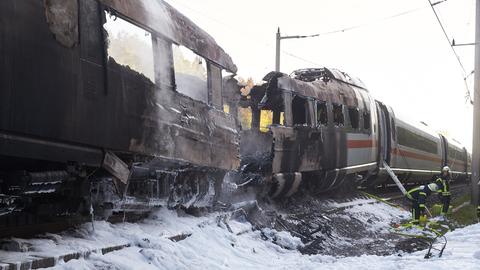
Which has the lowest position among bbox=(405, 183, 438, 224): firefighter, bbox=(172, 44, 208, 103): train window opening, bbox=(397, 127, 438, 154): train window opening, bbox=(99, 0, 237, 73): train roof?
bbox=(405, 183, 438, 224): firefighter

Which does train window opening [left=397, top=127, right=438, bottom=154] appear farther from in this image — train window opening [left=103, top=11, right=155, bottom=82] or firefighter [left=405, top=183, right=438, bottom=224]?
train window opening [left=103, top=11, right=155, bottom=82]

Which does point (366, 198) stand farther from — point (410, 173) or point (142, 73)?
point (142, 73)

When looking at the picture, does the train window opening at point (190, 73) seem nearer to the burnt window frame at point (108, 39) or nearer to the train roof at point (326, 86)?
the burnt window frame at point (108, 39)

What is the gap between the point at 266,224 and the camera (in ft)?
31.1

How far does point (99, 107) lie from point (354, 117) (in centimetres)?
1026

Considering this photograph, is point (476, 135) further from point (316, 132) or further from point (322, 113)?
point (316, 132)

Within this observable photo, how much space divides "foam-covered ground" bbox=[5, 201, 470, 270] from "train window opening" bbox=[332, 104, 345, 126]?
4713 millimetres

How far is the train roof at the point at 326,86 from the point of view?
11.5 m

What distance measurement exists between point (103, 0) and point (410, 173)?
17.2 metres

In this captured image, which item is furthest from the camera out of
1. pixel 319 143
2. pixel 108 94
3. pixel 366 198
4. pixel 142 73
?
pixel 366 198

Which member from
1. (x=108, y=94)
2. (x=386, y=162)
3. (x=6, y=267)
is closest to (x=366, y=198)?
(x=386, y=162)

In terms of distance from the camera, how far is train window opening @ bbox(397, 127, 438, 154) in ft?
62.7

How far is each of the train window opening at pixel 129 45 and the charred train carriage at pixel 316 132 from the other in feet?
14.7

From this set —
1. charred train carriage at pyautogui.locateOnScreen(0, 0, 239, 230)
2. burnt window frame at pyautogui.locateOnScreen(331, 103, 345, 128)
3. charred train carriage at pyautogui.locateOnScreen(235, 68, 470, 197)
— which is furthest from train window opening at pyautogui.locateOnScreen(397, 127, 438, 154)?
charred train carriage at pyautogui.locateOnScreen(0, 0, 239, 230)
